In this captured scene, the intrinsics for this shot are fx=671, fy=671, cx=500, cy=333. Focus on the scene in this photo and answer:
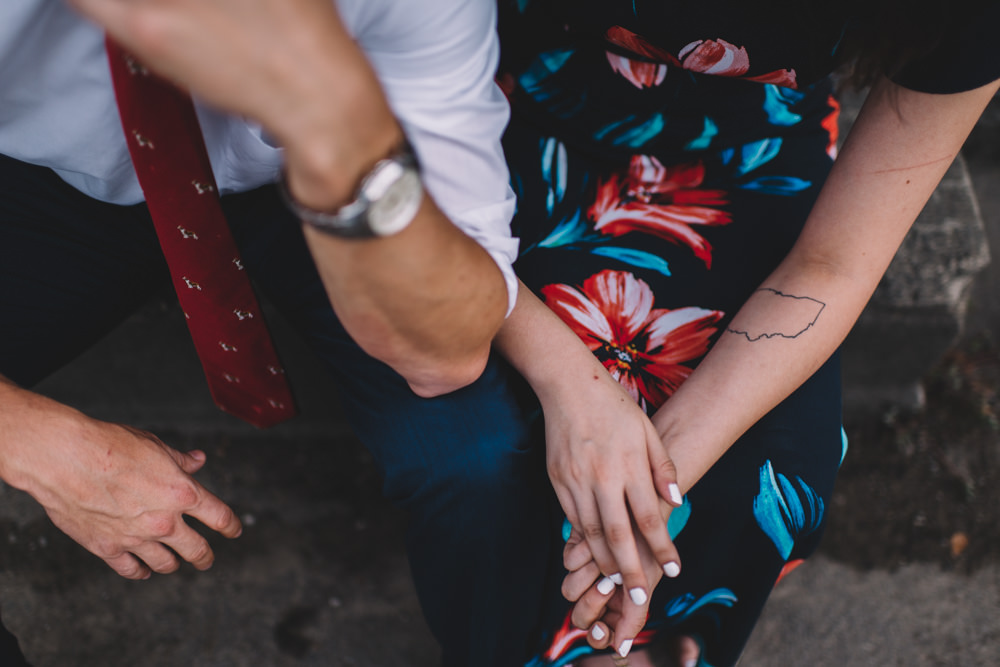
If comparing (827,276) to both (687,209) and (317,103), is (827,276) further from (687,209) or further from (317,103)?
(317,103)

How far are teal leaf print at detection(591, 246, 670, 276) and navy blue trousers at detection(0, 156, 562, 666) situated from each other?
0.27m

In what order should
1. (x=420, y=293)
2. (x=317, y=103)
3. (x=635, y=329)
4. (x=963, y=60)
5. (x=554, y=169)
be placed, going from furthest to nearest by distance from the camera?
1. (x=554, y=169)
2. (x=635, y=329)
3. (x=963, y=60)
4. (x=420, y=293)
5. (x=317, y=103)

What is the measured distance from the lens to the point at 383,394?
996 mm

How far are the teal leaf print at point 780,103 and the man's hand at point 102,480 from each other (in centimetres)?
109

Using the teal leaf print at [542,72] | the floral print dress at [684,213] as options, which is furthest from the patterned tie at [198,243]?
the teal leaf print at [542,72]

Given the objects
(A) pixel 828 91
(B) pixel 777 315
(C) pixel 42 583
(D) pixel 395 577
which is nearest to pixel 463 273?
(B) pixel 777 315

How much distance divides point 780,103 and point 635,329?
1.58 ft

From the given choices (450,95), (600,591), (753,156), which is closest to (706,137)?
(753,156)

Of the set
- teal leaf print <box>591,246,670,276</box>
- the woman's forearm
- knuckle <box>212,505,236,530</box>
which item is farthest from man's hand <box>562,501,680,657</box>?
knuckle <box>212,505,236,530</box>

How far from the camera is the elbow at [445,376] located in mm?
878

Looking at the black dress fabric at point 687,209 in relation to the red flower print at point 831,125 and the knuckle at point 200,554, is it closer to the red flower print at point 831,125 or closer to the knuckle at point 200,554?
the red flower print at point 831,125

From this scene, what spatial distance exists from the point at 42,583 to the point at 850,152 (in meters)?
1.89

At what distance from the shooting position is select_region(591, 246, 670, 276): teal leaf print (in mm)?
1098

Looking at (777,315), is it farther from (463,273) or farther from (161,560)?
(161,560)
